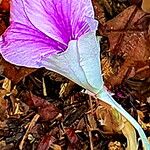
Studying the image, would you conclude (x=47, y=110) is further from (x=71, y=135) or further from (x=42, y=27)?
(x=42, y=27)

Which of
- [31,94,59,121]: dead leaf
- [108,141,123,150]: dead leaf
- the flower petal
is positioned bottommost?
[108,141,123,150]: dead leaf

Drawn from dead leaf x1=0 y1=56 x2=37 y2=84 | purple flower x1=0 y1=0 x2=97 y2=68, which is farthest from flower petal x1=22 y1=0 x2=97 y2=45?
dead leaf x1=0 y1=56 x2=37 y2=84

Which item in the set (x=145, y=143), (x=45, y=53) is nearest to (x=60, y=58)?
(x=45, y=53)

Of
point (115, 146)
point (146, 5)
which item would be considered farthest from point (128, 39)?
point (115, 146)

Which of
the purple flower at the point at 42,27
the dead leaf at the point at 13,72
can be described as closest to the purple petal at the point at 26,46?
the purple flower at the point at 42,27

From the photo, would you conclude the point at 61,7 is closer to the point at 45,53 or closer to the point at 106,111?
the point at 45,53

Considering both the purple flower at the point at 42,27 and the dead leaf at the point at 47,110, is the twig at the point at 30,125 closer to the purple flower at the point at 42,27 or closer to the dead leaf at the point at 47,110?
the dead leaf at the point at 47,110

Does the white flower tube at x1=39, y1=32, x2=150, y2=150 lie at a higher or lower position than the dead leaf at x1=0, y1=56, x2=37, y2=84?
higher

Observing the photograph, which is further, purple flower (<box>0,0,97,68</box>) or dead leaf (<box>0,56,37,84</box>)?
dead leaf (<box>0,56,37,84</box>)

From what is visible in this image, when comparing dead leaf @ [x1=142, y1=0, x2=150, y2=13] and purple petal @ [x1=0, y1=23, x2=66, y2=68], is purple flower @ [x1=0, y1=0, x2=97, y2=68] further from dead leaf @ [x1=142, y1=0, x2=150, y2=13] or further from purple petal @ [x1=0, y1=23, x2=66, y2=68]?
dead leaf @ [x1=142, y1=0, x2=150, y2=13]
